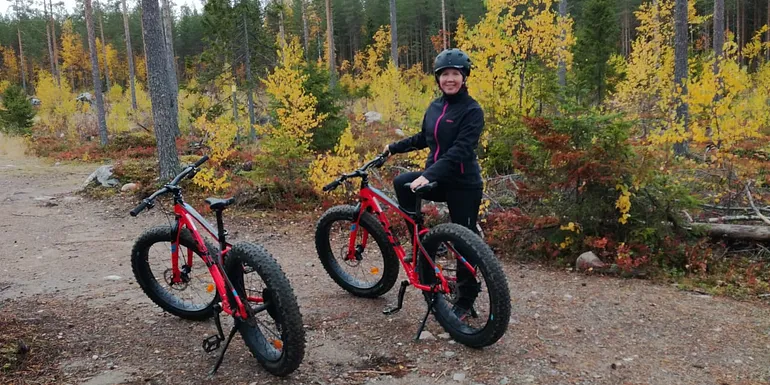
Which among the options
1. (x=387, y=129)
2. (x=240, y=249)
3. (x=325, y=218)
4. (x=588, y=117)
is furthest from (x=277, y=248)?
(x=387, y=129)

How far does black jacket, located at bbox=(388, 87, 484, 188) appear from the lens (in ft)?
10.9

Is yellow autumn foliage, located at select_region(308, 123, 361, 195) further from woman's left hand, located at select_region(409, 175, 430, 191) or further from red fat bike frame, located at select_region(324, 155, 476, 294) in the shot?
woman's left hand, located at select_region(409, 175, 430, 191)

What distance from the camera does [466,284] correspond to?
11.7 feet

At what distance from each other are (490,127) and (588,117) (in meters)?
2.29

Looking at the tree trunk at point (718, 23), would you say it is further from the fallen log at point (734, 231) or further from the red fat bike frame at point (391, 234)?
the red fat bike frame at point (391, 234)

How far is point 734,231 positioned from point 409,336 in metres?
4.00

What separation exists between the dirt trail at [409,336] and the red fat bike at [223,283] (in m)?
0.15

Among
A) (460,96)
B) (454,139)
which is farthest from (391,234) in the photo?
(460,96)

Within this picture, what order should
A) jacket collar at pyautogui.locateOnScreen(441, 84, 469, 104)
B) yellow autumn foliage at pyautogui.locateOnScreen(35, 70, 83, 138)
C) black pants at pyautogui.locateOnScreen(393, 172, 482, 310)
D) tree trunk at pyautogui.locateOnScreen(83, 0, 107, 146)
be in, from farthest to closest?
yellow autumn foliage at pyautogui.locateOnScreen(35, 70, 83, 138) < tree trunk at pyautogui.locateOnScreen(83, 0, 107, 146) < black pants at pyautogui.locateOnScreen(393, 172, 482, 310) < jacket collar at pyautogui.locateOnScreen(441, 84, 469, 104)

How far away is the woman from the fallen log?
10.5ft

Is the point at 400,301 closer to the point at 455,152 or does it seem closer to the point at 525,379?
the point at 525,379

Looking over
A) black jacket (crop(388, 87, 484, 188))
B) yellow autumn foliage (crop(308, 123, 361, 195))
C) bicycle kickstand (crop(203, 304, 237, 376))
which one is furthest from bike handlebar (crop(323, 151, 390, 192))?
yellow autumn foliage (crop(308, 123, 361, 195))

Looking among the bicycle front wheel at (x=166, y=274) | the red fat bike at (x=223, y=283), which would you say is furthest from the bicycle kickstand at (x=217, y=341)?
the bicycle front wheel at (x=166, y=274)

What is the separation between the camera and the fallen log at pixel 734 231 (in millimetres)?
5156
